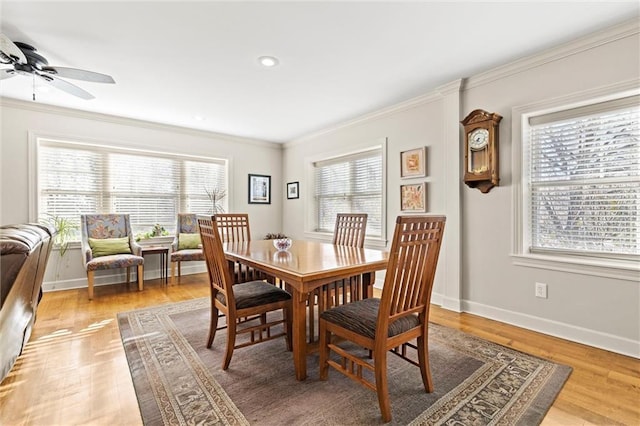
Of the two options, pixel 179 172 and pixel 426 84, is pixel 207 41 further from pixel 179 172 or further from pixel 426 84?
pixel 179 172

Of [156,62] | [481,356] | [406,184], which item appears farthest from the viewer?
[406,184]

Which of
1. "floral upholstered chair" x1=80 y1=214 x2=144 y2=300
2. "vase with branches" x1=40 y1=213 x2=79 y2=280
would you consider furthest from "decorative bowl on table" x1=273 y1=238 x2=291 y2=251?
"vase with branches" x1=40 y1=213 x2=79 y2=280

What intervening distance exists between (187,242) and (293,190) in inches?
82.9

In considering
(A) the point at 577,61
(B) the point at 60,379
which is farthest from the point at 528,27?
(B) the point at 60,379

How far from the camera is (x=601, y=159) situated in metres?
2.41

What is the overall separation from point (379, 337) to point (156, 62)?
2.88m

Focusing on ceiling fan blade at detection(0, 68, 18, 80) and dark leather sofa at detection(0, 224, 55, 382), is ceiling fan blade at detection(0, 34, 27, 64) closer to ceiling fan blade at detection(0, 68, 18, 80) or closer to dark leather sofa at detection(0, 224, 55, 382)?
ceiling fan blade at detection(0, 68, 18, 80)

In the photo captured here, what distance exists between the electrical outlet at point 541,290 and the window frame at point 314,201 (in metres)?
1.74

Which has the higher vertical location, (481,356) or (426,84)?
(426,84)

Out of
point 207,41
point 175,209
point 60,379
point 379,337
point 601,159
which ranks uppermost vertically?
point 207,41

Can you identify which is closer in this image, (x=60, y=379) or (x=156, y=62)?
(x=60, y=379)

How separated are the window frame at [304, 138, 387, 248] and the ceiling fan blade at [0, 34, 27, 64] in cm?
350

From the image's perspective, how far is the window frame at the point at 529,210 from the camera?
2260 millimetres

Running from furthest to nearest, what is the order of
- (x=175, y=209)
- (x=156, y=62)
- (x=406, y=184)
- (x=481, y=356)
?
(x=175, y=209) < (x=406, y=184) < (x=156, y=62) < (x=481, y=356)
